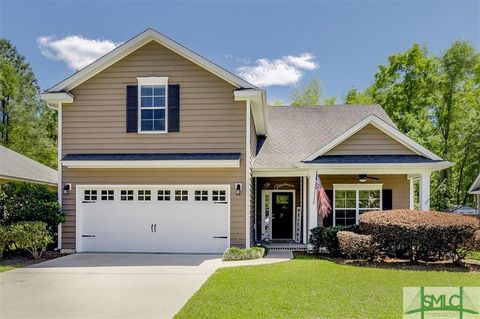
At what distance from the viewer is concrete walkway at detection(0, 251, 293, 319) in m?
6.44

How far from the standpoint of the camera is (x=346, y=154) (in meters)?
13.4

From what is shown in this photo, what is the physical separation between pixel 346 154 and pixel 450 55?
23.7 meters

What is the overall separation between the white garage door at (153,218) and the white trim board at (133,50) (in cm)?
318

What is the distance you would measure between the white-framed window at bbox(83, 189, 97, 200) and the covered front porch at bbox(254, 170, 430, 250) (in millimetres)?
5293

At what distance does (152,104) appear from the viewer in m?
13.1

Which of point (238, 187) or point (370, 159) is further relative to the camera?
point (370, 159)

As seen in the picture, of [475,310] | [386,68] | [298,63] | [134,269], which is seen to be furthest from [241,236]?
[298,63]

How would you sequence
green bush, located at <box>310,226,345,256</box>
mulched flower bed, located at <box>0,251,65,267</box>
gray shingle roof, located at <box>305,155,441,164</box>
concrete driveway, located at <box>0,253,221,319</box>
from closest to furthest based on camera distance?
1. concrete driveway, located at <box>0,253,221,319</box>
2. mulched flower bed, located at <box>0,251,65,267</box>
3. green bush, located at <box>310,226,345,256</box>
4. gray shingle roof, located at <box>305,155,441,164</box>

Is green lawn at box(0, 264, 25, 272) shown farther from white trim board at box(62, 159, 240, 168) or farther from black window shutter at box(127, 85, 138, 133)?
black window shutter at box(127, 85, 138, 133)

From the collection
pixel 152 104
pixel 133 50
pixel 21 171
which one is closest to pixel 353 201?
pixel 152 104

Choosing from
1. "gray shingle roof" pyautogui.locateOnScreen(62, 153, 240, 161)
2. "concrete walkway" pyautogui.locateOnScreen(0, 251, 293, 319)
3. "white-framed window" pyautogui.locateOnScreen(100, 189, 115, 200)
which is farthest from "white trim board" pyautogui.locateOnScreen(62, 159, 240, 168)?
"concrete walkway" pyautogui.locateOnScreen(0, 251, 293, 319)

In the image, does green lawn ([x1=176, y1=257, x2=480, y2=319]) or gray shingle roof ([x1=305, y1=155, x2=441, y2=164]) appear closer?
green lawn ([x1=176, y1=257, x2=480, y2=319])

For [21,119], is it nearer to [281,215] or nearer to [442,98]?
[281,215]

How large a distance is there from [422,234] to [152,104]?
334 inches
